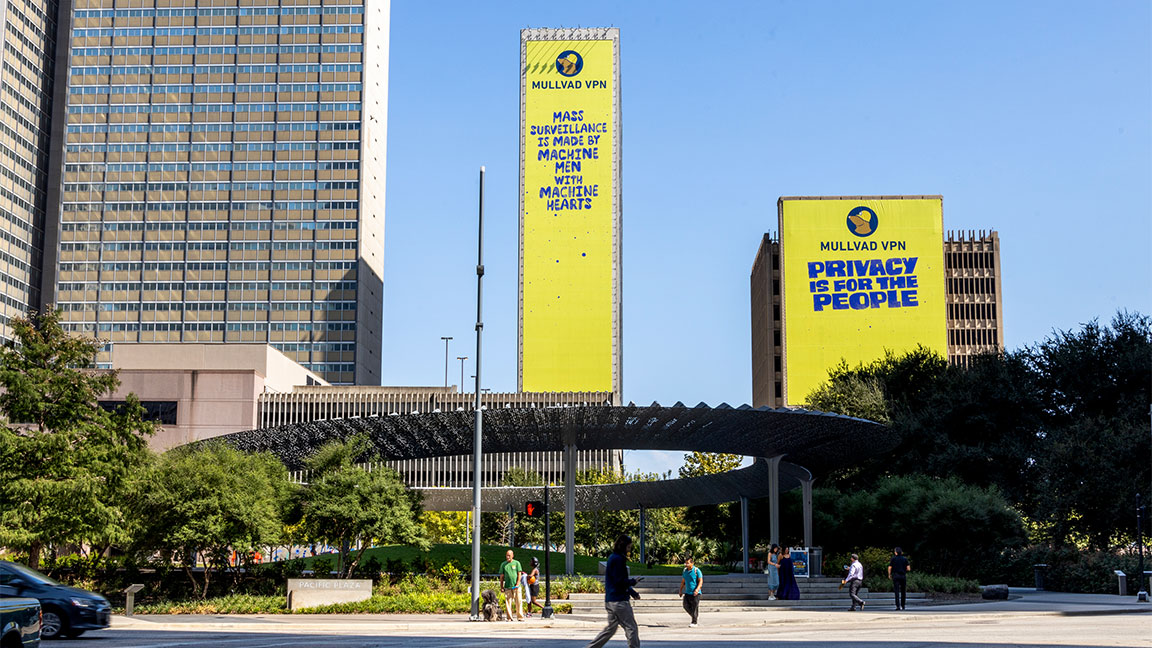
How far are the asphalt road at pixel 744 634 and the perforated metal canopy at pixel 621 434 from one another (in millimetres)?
9953

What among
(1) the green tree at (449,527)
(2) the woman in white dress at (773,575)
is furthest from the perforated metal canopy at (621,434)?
(1) the green tree at (449,527)

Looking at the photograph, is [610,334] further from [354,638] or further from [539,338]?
[354,638]

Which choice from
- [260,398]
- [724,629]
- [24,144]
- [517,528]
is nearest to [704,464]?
[517,528]

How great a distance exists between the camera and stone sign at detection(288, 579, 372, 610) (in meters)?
32.0

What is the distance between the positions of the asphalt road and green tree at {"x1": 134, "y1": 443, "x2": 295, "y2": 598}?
7.15 metres

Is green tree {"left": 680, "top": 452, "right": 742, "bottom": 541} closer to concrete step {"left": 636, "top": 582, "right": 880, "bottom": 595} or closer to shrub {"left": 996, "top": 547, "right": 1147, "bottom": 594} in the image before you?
shrub {"left": 996, "top": 547, "right": 1147, "bottom": 594}

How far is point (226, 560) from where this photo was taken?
115 feet

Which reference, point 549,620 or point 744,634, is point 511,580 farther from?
point 744,634

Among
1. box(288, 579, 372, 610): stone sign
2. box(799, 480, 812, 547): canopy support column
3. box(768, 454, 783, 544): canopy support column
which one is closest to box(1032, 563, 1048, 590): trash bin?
box(799, 480, 812, 547): canopy support column

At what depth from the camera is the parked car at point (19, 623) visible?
539 inches

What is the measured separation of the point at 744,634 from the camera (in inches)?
928

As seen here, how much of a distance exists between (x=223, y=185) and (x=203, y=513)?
11427cm

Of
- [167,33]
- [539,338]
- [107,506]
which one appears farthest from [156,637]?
[167,33]

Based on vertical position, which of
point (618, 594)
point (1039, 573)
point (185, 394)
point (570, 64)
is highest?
point (570, 64)
